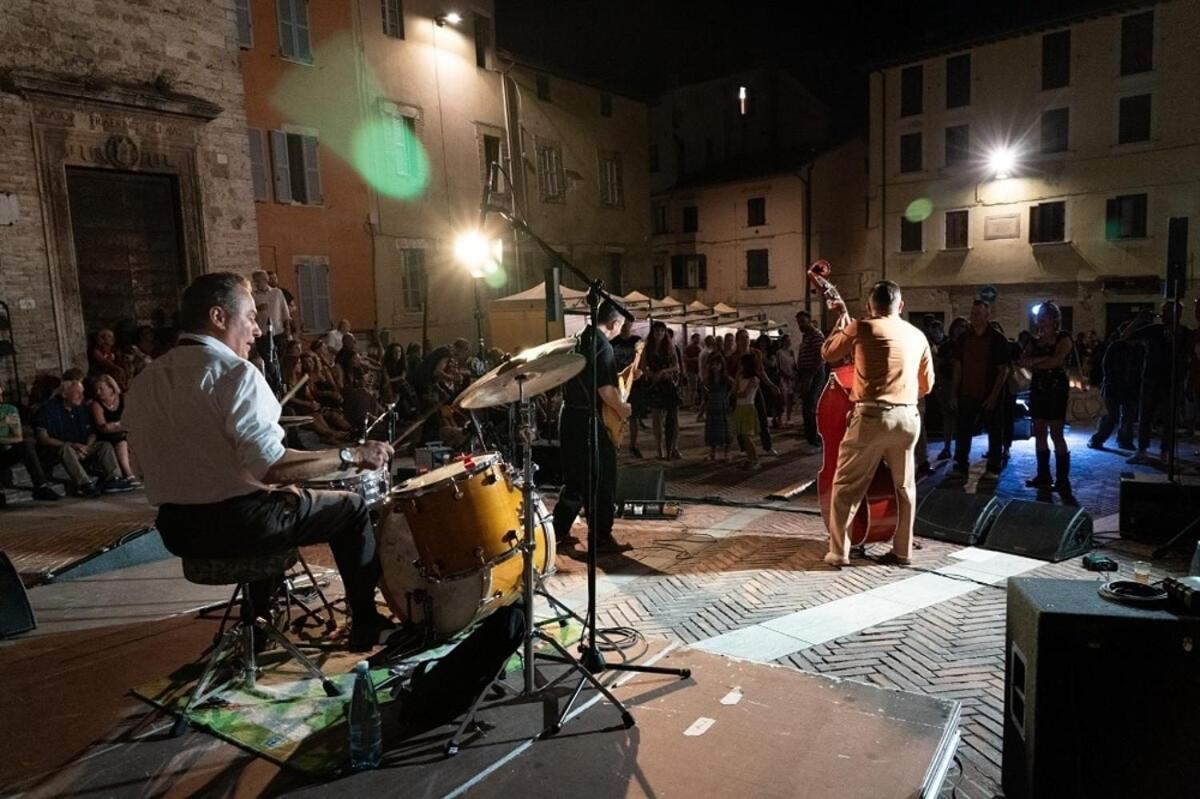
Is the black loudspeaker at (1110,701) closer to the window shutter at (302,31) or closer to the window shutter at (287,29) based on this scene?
the window shutter at (287,29)

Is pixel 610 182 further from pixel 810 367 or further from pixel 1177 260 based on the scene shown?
pixel 1177 260

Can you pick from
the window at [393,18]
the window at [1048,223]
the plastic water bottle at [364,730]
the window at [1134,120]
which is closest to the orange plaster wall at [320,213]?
the window at [393,18]

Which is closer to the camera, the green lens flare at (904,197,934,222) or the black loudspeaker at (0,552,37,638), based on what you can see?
the black loudspeaker at (0,552,37,638)

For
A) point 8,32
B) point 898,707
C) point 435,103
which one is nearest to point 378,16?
point 435,103

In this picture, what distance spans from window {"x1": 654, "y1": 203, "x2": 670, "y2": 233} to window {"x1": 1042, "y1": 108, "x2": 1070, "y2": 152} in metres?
14.7

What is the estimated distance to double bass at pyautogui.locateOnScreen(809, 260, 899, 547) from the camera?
592cm

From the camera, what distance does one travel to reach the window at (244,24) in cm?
1652

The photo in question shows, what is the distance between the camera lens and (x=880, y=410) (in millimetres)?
5559

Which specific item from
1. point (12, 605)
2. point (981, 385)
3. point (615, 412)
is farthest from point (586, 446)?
point (981, 385)

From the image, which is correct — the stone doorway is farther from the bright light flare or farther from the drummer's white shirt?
the bright light flare

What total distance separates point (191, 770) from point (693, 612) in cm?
290

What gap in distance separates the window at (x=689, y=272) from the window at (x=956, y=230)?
9704 mm

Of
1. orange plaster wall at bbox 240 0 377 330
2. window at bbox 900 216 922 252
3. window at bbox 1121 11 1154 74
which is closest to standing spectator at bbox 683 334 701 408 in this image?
orange plaster wall at bbox 240 0 377 330

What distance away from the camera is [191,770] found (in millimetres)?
3305
